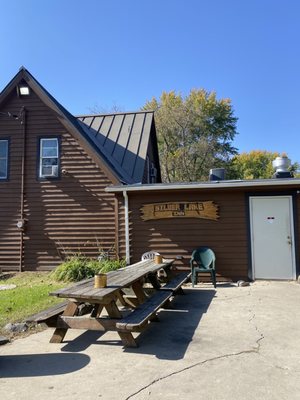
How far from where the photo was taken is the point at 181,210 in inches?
395

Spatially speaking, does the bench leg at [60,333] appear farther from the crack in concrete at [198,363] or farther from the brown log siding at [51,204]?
the brown log siding at [51,204]

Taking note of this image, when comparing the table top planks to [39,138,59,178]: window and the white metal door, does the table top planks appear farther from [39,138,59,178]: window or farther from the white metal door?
[39,138,59,178]: window

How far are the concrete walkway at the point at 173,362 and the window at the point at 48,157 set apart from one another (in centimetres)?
695

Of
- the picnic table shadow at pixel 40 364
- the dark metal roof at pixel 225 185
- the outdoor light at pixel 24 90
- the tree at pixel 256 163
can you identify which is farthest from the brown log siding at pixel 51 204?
the tree at pixel 256 163

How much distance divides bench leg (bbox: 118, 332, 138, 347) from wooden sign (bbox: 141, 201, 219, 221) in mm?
5610

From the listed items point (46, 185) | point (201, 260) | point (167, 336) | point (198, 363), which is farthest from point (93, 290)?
point (46, 185)

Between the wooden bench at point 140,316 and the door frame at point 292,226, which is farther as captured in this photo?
the door frame at point 292,226

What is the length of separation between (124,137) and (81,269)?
21.7 feet

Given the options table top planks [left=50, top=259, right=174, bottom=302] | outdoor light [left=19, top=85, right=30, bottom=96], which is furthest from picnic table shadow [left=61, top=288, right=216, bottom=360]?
outdoor light [left=19, top=85, right=30, bottom=96]

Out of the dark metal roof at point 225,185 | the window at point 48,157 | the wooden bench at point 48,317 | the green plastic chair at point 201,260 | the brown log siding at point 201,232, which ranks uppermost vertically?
the window at point 48,157

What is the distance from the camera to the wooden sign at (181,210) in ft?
32.4

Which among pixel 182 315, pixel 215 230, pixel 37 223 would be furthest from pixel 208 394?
pixel 37 223

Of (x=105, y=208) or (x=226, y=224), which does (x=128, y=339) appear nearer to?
(x=226, y=224)

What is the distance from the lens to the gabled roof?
11.5m
